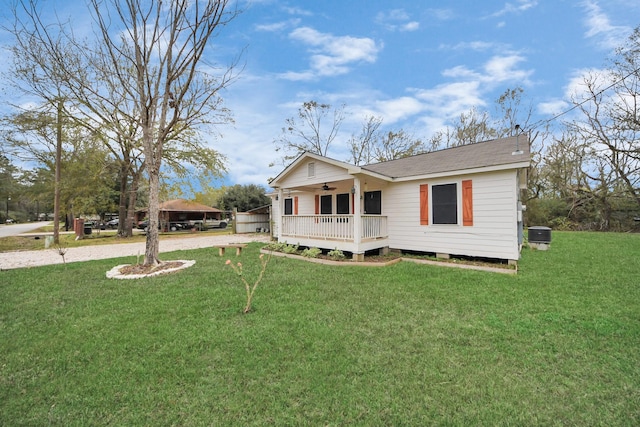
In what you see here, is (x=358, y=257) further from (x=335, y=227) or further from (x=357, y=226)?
(x=335, y=227)

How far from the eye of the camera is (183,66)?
7395mm

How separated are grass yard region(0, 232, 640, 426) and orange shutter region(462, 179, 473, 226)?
223cm

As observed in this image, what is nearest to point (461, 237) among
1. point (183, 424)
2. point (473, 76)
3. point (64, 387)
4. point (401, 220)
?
point (401, 220)

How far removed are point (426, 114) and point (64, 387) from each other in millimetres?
19705

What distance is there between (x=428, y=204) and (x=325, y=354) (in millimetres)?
6438

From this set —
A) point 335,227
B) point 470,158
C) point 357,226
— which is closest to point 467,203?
point 470,158

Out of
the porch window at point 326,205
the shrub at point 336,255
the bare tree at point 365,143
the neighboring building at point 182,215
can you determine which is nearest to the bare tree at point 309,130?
the bare tree at point 365,143

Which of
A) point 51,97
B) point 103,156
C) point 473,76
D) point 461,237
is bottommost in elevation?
point 461,237

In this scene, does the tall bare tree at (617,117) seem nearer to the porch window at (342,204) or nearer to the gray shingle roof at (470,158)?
the gray shingle roof at (470,158)

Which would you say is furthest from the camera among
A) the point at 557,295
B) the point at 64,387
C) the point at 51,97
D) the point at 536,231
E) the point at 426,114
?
the point at 426,114

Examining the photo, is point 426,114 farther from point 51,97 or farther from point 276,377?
point 51,97

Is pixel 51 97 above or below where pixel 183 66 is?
above

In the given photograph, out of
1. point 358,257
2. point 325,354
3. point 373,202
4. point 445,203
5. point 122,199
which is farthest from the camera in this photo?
point 122,199

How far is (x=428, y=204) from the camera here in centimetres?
816
